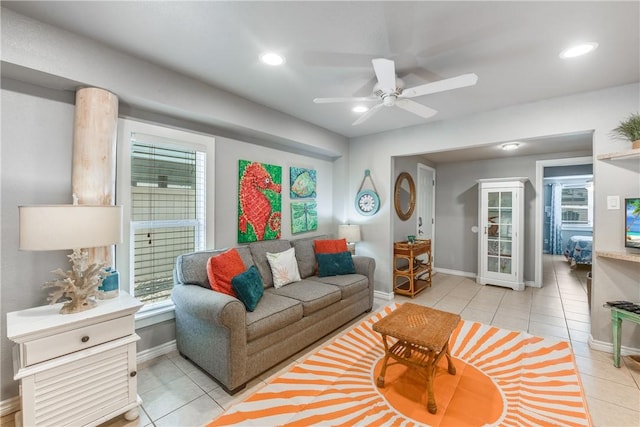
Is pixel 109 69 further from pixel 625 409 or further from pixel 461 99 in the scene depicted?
pixel 625 409

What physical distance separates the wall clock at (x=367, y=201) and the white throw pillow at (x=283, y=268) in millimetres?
1574

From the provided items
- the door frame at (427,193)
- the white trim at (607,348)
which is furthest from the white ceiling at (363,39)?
the door frame at (427,193)

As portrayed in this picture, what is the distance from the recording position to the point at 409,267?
4180mm

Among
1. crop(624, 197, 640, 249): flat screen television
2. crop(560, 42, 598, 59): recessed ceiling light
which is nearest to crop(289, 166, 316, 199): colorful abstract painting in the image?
crop(560, 42, 598, 59): recessed ceiling light

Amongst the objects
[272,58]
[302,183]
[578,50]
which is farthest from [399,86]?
[302,183]

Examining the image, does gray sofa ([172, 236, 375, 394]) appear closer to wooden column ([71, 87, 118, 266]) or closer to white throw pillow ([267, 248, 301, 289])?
white throw pillow ([267, 248, 301, 289])

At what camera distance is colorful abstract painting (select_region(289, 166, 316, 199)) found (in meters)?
3.95

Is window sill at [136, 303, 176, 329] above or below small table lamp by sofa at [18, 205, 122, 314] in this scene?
below

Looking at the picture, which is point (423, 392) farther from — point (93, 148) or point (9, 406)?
point (93, 148)

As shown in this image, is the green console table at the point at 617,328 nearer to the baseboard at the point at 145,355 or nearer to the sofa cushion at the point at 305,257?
the sofa cushion at the point at 305,257

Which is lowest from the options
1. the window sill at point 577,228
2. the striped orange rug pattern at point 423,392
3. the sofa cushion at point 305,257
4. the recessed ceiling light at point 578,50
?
the striped orange rug pattern at point 423,392

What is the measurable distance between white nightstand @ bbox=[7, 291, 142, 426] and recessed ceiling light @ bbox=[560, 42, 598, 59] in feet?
11.9

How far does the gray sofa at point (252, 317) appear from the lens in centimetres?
204

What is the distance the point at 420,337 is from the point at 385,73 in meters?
1.92
